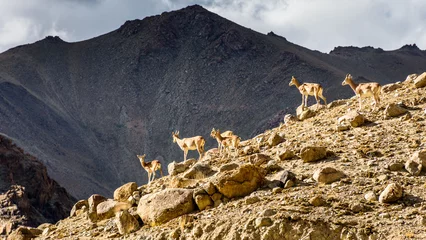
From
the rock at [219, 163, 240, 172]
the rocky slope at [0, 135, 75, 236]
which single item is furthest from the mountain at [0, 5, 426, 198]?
the rock at [219, 163, 240, 172]

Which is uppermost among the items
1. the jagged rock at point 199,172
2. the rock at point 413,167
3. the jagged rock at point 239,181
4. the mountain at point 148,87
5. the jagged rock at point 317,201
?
the mountain at point 148,87

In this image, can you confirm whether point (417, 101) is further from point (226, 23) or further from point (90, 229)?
point (226, 23)

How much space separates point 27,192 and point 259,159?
5784 cm

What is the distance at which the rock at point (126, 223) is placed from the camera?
1722 centimetres

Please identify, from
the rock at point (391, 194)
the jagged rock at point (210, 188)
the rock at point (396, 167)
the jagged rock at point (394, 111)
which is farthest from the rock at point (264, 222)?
the jagged rock at point (394, 111)

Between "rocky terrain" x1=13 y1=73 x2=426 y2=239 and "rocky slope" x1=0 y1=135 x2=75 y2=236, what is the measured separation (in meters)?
46.1

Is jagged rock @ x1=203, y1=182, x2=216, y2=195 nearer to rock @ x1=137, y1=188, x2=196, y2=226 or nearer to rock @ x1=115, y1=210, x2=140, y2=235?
rock @ x1=137, y1=188, x2=196, y2=226

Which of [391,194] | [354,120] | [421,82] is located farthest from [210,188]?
[421,82]

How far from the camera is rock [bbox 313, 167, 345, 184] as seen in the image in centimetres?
1642

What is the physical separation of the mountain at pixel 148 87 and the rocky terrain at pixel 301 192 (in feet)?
267

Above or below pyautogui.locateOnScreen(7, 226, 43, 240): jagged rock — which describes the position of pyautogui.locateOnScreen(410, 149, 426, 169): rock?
below

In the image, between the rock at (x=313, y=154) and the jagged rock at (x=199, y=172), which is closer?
the rock at (x=313, y=154)

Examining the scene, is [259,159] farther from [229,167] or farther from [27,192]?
[27,192]

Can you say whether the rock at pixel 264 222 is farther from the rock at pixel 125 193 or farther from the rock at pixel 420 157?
the rock at pixel 125 193
